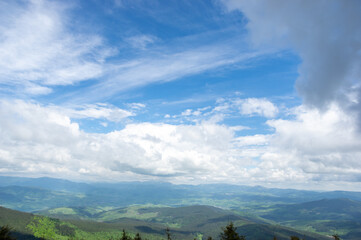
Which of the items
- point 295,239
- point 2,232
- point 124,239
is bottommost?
point 124,239

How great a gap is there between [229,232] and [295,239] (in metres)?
10.4

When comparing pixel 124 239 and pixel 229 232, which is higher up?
pixel 229 232

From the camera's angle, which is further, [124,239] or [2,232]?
[124,239]

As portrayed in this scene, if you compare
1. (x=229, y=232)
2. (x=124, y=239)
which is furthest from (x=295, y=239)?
(x=124, y=239)

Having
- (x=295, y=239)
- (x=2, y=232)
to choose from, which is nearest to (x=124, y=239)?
(x=2, y=232)

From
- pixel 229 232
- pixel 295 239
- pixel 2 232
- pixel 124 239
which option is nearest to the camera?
pixel 295 239

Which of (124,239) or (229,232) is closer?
(229,232)

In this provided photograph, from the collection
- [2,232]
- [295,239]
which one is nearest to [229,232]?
[295,239]

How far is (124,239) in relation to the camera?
155 ft

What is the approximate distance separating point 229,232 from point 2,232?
142ft

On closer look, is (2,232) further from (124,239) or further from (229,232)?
(229,232)

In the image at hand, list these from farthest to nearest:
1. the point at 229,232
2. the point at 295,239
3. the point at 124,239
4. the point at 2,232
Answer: the point at 124,239
the point at 2,232
the point at 229,232
the point at 295,239

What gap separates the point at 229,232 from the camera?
121ft

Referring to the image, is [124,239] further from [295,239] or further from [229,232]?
[295,239]
